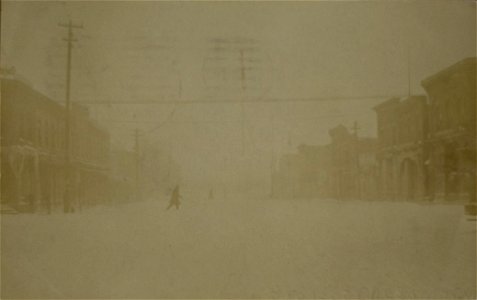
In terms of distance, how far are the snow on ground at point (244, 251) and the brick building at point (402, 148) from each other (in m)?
0.16

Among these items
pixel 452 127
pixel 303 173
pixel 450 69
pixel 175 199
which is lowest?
pixel 175 199

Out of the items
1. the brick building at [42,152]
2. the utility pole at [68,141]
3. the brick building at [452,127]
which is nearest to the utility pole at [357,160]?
the brick building at [452,127]

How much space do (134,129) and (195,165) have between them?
563mm

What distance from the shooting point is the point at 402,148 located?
181 inches

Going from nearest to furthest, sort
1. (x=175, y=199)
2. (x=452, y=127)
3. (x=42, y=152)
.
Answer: (x=42, y=152) < (x=175, y=199) < (x=452, y=127)

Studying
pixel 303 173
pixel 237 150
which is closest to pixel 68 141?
pixel 237 150

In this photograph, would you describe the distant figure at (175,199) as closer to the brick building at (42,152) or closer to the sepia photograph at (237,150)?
the sepia photograph at (237,150)

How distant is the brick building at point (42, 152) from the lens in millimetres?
4207

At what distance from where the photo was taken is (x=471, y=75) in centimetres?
459

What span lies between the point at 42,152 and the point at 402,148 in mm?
2870

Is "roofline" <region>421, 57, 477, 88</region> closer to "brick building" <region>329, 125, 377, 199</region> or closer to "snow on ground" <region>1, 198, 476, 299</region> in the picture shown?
"brick building" <region>329, 125, 377, 199</region>

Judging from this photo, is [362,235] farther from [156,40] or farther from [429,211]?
[156,40]

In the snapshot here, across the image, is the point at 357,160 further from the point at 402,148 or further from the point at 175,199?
the point at 175,199

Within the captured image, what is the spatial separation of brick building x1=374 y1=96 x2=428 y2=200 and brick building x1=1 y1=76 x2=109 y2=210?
7.35ft
